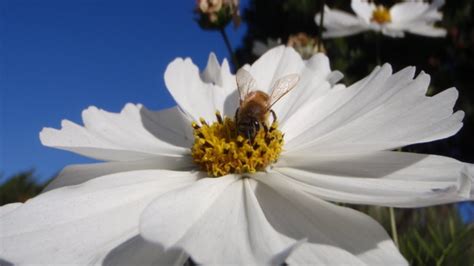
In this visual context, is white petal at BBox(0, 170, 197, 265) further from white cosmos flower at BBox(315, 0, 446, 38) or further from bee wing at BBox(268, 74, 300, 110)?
white cosmos flower at BBox(315, 0, 446, 38)

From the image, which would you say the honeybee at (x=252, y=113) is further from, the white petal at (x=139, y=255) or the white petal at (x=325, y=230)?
the white petal at (x=139, y=255)

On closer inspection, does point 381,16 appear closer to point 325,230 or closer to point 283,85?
point 283,85

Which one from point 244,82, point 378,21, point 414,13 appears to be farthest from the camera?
point 414,13

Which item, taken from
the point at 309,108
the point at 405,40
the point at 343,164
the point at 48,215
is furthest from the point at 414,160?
the point at 405,40

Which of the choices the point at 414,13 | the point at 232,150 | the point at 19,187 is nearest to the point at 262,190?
the point at 232,150

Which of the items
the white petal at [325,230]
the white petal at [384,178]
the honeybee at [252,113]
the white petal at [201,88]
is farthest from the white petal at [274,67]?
the white petal at [325,230]
